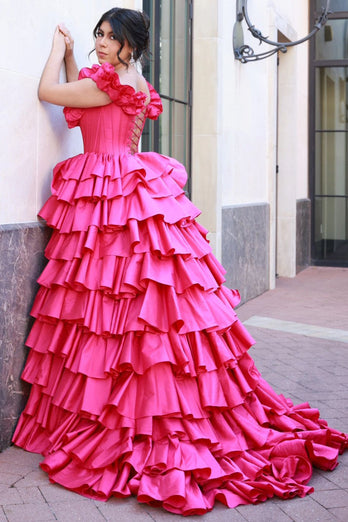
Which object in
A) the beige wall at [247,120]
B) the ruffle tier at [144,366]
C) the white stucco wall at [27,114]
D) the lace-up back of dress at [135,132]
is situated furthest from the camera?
the beige wall at [247,120]

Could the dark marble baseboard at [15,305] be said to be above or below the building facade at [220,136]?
below

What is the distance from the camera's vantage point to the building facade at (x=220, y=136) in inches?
130

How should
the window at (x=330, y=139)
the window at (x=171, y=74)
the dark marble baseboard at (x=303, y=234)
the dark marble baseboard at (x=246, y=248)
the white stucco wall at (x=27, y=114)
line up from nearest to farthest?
the white stucco wall at (x=27, y=114)
the window at (x=171, y=74)
the dark marble baseboard at (x=246, y=248)
the dark marble baseboard at (x=303, y=234)
the window at (x=330, y=139)

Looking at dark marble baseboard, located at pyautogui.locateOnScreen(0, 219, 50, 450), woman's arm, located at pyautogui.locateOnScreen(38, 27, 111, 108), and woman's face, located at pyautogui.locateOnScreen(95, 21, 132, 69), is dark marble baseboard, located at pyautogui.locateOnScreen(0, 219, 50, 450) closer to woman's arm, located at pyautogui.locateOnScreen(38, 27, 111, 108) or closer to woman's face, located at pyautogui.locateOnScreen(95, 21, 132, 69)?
woman's arm, located at pyautogui.locateOnScreen(38, 27, 111, 108)

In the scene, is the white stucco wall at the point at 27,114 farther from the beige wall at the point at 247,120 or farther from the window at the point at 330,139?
the window at the point at 330,139

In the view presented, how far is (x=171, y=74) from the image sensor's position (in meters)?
5.91

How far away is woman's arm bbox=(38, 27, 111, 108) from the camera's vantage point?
3312mm

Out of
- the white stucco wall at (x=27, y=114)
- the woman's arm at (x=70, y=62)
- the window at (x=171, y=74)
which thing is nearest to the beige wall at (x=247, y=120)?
the window at (x=171, y=74)

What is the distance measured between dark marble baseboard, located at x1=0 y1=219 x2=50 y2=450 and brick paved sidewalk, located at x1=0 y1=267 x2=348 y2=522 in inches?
7.3

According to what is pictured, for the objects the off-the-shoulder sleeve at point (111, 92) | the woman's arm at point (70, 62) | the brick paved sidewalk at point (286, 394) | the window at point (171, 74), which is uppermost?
the window at point (171, 74)

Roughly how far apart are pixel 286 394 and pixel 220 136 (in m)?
2.78

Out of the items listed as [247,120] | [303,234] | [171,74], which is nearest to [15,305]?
[171,74]

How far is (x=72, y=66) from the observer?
359 centimetres

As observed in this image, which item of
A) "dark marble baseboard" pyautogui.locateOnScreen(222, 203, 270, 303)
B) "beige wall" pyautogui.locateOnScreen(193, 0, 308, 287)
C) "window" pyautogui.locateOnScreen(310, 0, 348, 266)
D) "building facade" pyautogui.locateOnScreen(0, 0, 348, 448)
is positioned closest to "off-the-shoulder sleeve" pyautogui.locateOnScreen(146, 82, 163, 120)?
"building facade" pyautogui.locateOnScreen(0, 0, 348, 448)
